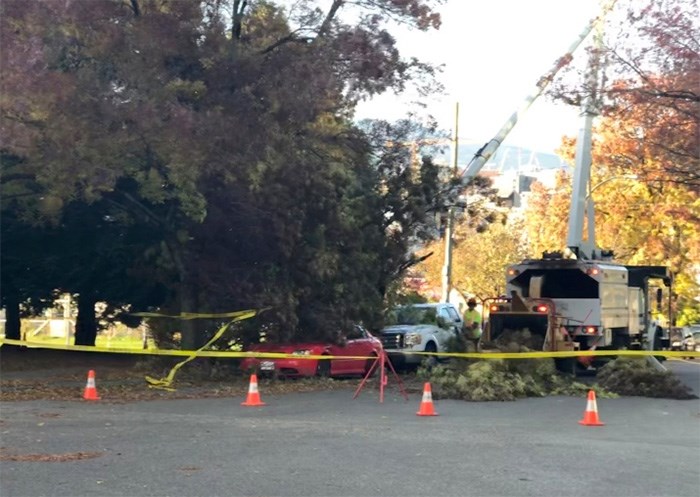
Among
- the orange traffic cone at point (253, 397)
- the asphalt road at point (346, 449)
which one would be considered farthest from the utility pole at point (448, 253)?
the asphalt road at point (346, 449)

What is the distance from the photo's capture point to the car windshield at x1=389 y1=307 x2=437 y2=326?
1060 inches

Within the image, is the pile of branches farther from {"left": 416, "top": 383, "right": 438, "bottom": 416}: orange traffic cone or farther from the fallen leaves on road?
the fallen leaves on road

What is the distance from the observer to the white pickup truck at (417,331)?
965 inches

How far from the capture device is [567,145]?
48.7 meters

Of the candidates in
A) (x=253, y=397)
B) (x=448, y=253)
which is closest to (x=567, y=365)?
(x=253, y=397)

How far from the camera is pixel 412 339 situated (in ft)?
81.5

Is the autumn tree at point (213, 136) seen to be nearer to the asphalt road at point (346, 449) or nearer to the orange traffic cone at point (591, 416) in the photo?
the asphalt road at point (346, 449)

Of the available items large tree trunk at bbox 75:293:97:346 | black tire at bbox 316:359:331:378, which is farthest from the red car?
large tree trunk at bbox 75:293:97:346

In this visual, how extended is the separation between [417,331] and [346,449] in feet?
44.5

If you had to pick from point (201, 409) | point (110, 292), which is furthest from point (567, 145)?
point (201, 409)

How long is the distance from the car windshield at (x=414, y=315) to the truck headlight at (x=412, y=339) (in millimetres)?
1758

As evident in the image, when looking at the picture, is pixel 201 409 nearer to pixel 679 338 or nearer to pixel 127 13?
pixel 127 13

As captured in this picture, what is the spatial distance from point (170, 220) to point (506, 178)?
173243mm

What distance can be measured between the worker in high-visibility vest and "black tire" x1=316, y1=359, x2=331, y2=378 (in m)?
3.28
